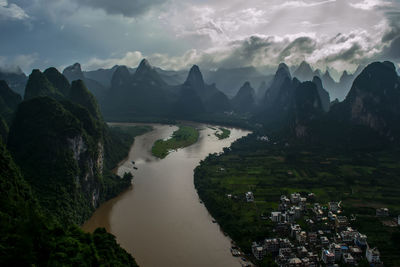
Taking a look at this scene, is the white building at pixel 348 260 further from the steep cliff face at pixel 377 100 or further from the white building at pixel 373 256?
the steep cliff face at pixel 377 100

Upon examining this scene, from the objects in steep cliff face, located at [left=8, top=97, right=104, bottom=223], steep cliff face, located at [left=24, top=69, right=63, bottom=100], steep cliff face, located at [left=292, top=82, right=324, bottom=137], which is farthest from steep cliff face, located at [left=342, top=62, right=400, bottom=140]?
steep cliff face, located at [left=24, top=69, right=63, bottom=100]

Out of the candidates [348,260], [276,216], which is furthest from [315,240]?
[276,216]

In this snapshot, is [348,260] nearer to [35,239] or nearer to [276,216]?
[276,216]

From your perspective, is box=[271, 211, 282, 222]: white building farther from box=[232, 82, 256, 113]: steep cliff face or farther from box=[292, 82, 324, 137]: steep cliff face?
box=[232, 82, 256, 113]: steep cliff face

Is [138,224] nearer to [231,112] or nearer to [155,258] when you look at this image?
[155,258]

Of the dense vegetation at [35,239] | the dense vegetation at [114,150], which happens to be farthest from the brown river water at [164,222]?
the dense vegetation at [35,239]

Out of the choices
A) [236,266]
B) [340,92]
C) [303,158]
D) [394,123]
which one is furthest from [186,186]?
[340,92]
